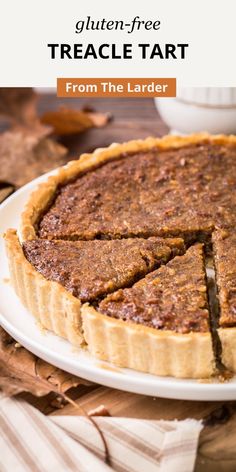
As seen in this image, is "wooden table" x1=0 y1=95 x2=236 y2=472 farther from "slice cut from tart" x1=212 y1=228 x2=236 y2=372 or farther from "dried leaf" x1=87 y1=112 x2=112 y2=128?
"dried leaf" x1=87 y1=112 x2=112 y2=128

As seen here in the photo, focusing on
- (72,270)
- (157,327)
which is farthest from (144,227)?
(157,327)

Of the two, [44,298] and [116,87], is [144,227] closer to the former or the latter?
[44,298]

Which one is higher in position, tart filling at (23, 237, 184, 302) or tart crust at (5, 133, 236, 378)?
tart filling at (23, 237, 184, 302)

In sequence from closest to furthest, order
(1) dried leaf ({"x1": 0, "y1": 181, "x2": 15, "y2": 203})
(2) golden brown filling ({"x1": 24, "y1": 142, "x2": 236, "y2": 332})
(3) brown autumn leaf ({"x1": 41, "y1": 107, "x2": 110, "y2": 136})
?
(2) golden brown filling ({"x1": 24, "y1": 142, "x2": 236, "y2": 332}) < (1) dried leaf ({"x1": 0, "y1": 181, "x2": 15, "y2": 203}) < (3) brown autumn leaf ({"x1": 41, "y1": 107, "x2": 110, "y2": 136})

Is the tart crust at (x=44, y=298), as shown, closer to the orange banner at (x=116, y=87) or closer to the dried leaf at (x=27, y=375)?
the dried leaf at (x=27, y=375)

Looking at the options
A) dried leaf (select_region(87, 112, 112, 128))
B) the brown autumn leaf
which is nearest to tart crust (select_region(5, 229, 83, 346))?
the brown autumn leaf

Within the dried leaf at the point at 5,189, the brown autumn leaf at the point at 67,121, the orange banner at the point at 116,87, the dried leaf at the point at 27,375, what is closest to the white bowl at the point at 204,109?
the orange banner at the point at 116,87

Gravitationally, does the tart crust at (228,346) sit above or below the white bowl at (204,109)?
below
